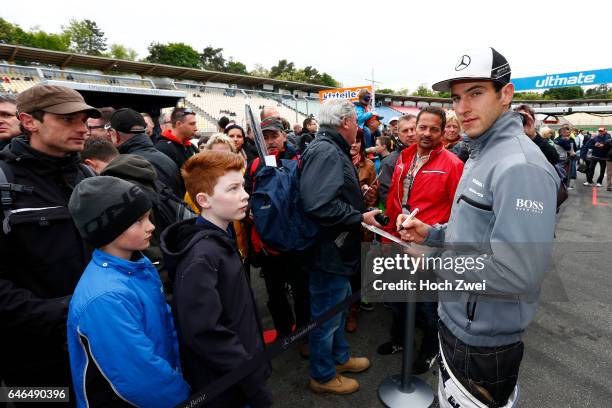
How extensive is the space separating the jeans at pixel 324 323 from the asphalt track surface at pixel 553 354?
0.24 meters

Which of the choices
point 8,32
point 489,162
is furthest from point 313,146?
point 8,32

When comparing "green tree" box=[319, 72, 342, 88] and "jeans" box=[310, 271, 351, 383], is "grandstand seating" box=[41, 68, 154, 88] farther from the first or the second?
"green tree" box=[319, 72, 342, 88]

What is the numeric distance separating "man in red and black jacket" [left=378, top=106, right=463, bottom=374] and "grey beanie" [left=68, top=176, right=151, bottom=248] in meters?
2.09

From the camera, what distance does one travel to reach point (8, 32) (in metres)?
41.1

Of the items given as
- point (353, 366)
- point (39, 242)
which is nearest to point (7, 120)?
point (39, 242)

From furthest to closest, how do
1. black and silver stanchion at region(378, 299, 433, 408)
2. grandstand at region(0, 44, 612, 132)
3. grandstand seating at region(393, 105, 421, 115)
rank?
1. grandstand seating at region(393, 105, 421, 115)
2. grandstand at region(0, 44, 612, 132)
3. black and silver stanchion at region(378, 299, 433, 408)

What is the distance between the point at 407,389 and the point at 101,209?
246 centimetres

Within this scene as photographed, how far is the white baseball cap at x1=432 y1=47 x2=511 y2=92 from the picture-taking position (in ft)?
4.23

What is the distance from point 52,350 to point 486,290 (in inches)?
85.0

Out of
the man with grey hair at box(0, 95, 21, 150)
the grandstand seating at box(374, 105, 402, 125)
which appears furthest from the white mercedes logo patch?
the grandstand seating at box(374, 105, 402, 125)

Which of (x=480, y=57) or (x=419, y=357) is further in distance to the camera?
(x=419, y=357)

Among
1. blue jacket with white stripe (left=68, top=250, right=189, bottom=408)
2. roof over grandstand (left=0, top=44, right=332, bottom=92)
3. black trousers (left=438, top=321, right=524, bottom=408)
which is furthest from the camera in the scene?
roof over grandstand (left=0, top=44, right=332, bottom=92)

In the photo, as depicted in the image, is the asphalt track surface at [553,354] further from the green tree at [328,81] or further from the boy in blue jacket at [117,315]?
the green tree at [328,81]

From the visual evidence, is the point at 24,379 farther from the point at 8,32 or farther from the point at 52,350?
the point at 8,32
